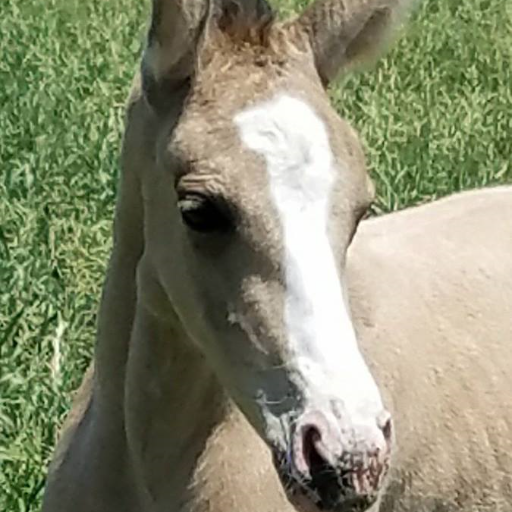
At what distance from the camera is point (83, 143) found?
8.64 meters

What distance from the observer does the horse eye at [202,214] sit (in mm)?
3762

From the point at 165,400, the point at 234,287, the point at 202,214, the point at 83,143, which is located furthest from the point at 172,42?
the point at 83,143

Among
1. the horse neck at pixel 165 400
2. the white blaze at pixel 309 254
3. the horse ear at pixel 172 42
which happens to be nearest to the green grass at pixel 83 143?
the horse neck at pixel 165 400

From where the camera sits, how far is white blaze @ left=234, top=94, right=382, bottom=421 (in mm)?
3502

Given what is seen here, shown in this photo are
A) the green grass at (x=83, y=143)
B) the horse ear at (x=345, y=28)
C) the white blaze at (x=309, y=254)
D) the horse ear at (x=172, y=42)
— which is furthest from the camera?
the green grass at (x=83, y=143)

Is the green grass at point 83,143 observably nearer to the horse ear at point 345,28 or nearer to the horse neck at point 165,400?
the horse neck at point 165,400

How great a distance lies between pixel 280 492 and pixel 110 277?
670 millimetres

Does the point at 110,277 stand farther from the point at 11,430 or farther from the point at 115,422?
the point at 11,430

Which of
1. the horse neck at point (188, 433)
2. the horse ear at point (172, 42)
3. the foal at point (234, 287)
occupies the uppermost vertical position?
the horse ear at point (172, 42)

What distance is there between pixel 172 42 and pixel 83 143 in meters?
4.69

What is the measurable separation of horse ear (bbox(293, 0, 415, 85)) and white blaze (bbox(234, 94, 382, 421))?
15.5 inches

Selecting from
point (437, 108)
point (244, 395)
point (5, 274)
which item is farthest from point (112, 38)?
point (244, 395)

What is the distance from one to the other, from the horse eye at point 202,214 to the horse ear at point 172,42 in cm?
32

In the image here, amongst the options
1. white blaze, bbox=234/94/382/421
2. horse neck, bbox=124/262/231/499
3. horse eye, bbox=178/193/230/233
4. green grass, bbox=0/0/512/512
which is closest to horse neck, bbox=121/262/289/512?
horse neck, bbox=124/262/231/499
